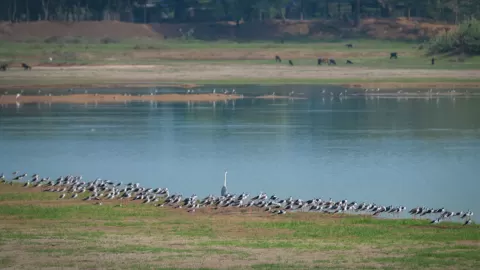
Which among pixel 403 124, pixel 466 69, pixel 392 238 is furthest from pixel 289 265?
pixel 466 69

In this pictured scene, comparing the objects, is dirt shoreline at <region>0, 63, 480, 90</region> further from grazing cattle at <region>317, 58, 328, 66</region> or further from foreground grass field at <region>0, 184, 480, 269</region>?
foreground grass field at <region>0, 184, 480, 269</region>

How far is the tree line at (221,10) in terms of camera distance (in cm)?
9619

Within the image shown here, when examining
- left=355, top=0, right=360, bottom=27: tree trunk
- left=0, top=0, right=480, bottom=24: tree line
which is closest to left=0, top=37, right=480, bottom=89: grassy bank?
left=355, top=0, right=360, bottom=27: tree trunk

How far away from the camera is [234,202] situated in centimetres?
2309

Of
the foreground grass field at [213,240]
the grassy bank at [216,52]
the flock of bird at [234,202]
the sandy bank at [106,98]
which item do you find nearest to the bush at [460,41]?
the grassy bank at [216,52]

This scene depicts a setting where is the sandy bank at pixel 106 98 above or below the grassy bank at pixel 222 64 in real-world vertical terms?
below

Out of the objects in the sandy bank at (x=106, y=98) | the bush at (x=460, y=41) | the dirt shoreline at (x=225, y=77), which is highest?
the bush at (x=460, y=41)

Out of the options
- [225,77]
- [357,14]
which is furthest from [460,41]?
[357,14]

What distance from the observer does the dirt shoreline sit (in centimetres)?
6128

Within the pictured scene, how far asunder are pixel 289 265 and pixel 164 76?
165ft

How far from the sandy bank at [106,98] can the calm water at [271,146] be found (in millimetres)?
1631

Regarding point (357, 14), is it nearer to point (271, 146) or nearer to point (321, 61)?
point (321, 61)

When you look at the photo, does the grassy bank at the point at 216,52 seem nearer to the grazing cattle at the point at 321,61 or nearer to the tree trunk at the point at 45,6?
the grazing cattle at the point at 321,61

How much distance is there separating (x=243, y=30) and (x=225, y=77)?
1232 inches
